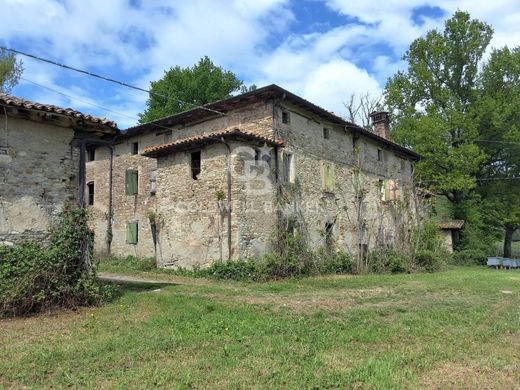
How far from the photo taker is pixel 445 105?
3006 cm

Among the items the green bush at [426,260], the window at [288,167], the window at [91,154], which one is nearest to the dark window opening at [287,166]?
the window at [288,167]

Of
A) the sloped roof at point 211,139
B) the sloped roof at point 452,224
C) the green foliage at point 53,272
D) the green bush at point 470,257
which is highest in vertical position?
the sloped roof at point 211,139

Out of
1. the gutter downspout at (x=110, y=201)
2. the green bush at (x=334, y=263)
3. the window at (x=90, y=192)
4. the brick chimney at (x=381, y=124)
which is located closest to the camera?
the green bush at (x=334, y=263)

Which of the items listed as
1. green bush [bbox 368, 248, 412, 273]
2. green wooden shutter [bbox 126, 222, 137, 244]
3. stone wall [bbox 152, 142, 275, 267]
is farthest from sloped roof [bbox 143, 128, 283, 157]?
green bush [bbox 368, 248, 412, 273]

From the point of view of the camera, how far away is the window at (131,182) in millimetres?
20203

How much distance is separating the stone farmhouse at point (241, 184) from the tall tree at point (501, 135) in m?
10.1

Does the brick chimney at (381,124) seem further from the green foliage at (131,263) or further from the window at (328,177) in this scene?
the green foliage at (131,263)

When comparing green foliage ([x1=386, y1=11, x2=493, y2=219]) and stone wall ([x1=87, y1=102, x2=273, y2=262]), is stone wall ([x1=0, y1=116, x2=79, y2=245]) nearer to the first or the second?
stone wall ([x1=87, y1=102, x2=273, y2=262])

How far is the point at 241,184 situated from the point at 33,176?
7.08 m

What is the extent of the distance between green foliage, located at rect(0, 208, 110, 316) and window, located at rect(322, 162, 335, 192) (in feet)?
36.9

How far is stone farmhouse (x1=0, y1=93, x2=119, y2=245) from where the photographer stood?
26.8ft

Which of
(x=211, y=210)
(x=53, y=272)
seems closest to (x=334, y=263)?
(x=211, y=210)

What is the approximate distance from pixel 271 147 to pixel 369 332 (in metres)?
9.62

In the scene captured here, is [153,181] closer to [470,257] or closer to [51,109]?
[51,109]
